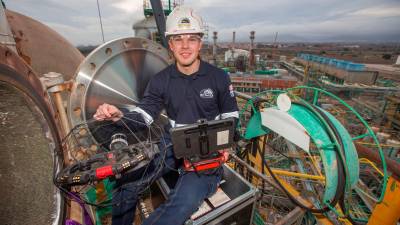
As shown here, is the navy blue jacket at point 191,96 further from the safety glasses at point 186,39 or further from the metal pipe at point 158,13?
the metal pipe at point 158,13

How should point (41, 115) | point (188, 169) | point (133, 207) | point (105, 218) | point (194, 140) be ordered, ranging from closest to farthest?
point (41, 115) < point (194, 140) < point (188, 169) < point (133, 207) < point (105, 218)

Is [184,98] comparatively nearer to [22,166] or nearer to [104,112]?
[104,112]

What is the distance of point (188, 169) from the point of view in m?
2.01

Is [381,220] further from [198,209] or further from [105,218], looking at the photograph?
[105,218]

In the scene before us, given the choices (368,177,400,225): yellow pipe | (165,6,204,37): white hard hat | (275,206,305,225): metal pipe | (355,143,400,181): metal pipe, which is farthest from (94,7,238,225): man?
(368,177,400,225): yellow pipe

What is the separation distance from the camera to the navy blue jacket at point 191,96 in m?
2.40

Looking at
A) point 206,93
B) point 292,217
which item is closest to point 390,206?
point 292,217

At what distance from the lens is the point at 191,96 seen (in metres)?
2.40

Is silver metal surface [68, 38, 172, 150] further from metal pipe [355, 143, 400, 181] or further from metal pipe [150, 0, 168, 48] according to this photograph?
metal pipe [355, 143, 400, 181]

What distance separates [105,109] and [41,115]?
53 cm

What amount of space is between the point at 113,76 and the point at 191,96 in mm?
1106

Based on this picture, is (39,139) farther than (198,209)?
No

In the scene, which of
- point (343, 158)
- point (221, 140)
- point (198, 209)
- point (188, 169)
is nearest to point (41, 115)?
point (188, 169)

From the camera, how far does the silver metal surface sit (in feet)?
7.48
